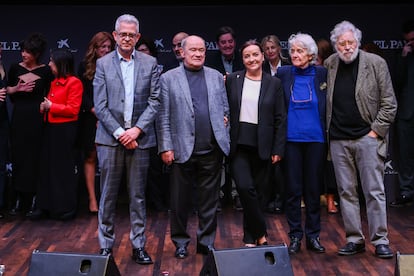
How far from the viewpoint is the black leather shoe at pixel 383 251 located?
5.71 m

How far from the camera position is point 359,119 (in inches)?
224

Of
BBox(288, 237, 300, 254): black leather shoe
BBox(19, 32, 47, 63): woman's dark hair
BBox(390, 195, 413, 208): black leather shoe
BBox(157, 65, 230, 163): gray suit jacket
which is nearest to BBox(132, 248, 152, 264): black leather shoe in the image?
BBox(157, 65, 230, 163): gray suit jacket

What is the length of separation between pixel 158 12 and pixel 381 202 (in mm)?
3435

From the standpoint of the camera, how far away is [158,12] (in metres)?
8.13

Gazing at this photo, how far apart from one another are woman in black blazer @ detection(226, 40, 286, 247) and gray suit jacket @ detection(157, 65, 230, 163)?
109 millimetres

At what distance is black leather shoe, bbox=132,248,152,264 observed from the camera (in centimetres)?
562

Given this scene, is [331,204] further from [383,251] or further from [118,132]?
[118,132]

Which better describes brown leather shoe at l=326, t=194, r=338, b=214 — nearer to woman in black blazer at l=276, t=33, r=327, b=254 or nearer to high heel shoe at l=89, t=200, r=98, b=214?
woman in black blazer at l=276, t=33, r=327, b=254

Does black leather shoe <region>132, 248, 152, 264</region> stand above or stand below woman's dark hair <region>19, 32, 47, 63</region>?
below

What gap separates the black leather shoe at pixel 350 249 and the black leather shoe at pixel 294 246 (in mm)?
308

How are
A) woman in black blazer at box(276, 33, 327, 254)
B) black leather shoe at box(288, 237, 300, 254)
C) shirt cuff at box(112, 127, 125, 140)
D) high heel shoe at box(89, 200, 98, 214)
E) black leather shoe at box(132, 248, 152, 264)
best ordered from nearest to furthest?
shirt cuff at box(112, 127, 125, 140) < black leather shoe at box(132, 248, 152, 264) < woman in black blazer at box(276, 33, 327, 254) < black leather shoe at box(288, 237, 300, 254) < high heel shoe at box(89, 200, 98, 214)

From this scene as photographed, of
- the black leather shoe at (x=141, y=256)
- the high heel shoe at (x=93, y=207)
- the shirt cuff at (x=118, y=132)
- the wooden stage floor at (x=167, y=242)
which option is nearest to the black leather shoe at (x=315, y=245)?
the wooden stage floor at (x=167, y=242)

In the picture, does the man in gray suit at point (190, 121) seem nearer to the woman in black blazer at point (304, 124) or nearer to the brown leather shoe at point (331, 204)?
the woman in black blazer at point (304, 124)

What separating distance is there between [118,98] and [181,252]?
122 centimetres
